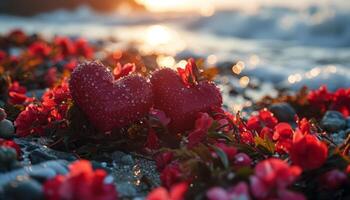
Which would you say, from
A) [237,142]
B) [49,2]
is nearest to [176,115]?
[237,142]

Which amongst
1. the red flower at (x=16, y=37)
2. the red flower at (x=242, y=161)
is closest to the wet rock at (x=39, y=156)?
the red flower at (x=242, y=161)

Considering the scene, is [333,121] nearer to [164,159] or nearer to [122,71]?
[122,71]

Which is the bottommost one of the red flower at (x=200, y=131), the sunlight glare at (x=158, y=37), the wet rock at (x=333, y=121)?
the wet rock at (x=333, y=121)

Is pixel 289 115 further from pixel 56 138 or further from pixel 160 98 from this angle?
pixel 56 138

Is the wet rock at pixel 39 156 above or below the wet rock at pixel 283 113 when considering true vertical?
above

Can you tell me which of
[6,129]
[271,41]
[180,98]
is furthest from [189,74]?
[271,41]

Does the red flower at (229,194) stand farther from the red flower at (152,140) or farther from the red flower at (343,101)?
the red flower at (343,101)
